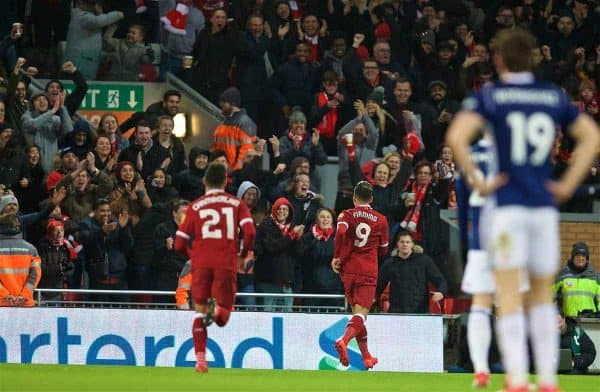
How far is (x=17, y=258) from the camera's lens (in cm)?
1697

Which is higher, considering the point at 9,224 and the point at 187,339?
the point at 9,224

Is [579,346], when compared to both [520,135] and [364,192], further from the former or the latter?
[520,135]

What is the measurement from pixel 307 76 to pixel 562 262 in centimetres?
442

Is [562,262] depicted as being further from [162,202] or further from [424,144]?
[162,202]

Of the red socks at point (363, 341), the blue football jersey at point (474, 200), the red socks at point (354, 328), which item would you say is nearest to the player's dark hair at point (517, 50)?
the blue football jersey at point (474, 200)

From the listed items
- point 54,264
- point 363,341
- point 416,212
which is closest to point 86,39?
point 54,264

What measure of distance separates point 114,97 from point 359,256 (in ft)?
21.8

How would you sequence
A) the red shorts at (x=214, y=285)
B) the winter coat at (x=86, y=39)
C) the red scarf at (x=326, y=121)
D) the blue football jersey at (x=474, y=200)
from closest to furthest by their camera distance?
the blue football jersey at (x=474, y=200), the red shorts at (x=214, y=285), the red scarf at (x=326, y=121), the winter coat at (x=86, y=39)

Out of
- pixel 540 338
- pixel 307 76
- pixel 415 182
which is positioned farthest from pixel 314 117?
pixel 540 338

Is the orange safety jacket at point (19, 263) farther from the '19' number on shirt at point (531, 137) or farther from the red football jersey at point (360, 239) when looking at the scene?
the '19' number on shirt at point (531, 137)

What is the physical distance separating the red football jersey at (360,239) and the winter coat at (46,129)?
15.9 feet

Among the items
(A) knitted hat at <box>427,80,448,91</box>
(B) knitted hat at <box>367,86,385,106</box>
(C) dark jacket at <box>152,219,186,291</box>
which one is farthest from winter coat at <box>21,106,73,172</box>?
(A) knitted hat at <box>427,80,448,91</box>

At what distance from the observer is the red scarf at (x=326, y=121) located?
66.9ft

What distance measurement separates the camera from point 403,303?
1778cm
